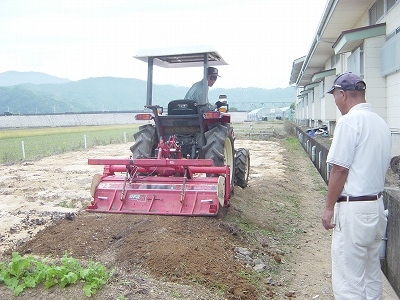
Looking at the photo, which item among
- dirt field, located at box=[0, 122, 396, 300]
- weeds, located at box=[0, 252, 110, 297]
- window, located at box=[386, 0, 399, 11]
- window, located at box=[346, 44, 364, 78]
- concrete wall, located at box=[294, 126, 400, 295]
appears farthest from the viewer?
window, located at box=[346, 44, 364, 78]

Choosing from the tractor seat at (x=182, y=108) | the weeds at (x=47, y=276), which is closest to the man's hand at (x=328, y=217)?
the weeds at (x=47, y=276)

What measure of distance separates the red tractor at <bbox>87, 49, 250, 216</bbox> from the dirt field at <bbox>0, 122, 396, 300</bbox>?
26 centimetres

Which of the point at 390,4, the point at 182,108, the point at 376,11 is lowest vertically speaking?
the point at 182,108

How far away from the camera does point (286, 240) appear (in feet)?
20.4

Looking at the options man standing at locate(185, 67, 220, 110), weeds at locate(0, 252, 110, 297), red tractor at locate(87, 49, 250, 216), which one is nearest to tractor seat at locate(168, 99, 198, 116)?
red tractor at locate(87, 49, 250, 216)

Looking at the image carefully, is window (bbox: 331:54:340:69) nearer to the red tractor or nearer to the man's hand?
the red tractor

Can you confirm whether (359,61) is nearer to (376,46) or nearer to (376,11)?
(376,46)

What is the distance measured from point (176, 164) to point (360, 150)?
3308 millimetres

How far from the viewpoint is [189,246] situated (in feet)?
15.9

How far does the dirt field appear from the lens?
13.0ft

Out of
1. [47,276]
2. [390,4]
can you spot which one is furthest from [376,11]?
[47,276]

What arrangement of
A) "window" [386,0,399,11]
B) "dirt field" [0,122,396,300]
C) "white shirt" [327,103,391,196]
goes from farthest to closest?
"window" [386,0,399,11], "dirt field" [0,122,396,300], "white shirt" [327,103,391,196]

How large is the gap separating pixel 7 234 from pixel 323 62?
2101cm

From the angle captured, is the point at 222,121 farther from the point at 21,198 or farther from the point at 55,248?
the point at 21,198
